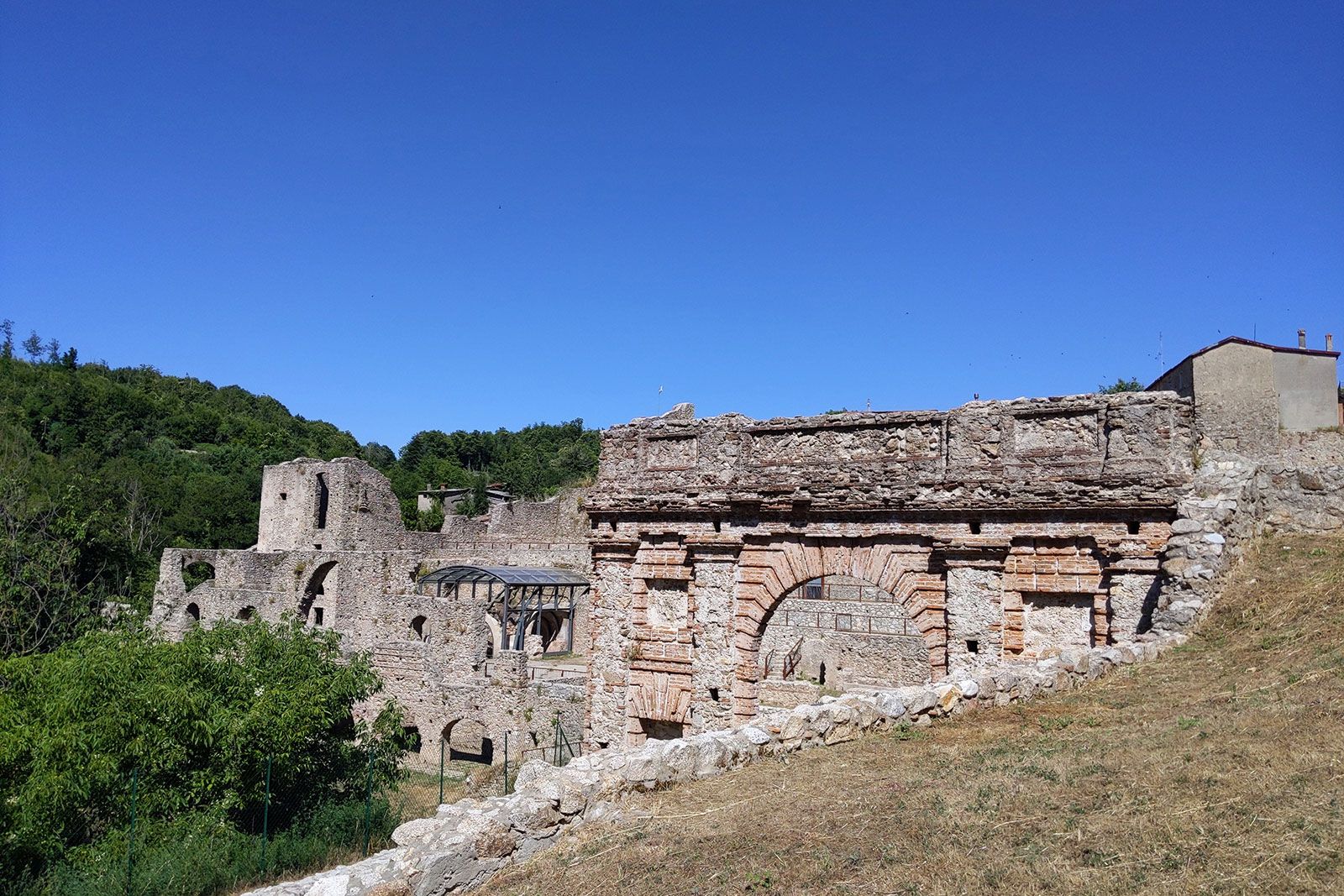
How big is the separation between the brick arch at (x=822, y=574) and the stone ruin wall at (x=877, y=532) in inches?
0.8

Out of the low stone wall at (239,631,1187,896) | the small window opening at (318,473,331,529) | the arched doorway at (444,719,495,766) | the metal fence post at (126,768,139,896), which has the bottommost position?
the arched doorway at (444,719,495,766)

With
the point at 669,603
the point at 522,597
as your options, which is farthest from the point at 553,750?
the point at 522,597

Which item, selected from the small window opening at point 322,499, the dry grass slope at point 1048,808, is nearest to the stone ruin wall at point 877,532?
the dry grass slope at point 1048,808

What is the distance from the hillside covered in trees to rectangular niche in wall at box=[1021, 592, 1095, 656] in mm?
19288

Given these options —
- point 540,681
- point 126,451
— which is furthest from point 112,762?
point 126,451

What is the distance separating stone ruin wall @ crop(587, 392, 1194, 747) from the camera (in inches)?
400

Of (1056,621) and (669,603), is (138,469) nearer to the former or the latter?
(669,603)

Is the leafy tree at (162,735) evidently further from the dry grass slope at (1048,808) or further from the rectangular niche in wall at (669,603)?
the dry grass slope at (1048,808)

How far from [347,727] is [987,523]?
14.3 metres

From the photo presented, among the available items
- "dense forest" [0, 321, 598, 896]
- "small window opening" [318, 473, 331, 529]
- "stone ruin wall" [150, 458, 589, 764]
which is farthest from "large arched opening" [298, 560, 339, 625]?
"dense forest" [0, 321, 598, 896]

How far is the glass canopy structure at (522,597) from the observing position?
27.0 meters

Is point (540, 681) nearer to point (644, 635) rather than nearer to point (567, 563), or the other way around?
point (644, 635)

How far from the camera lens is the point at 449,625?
21859mm

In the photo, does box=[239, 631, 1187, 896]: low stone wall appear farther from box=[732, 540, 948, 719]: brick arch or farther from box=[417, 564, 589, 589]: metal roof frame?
box=[417, 564, 589, 589]: metal roof frame
